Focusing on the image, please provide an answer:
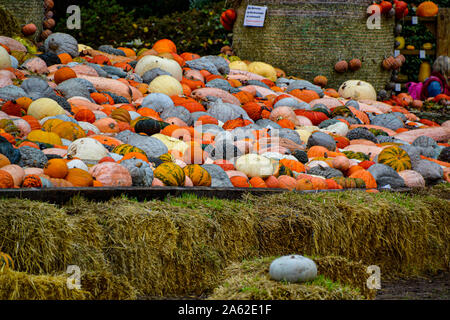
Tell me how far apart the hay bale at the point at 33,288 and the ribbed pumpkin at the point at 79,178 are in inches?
75.2

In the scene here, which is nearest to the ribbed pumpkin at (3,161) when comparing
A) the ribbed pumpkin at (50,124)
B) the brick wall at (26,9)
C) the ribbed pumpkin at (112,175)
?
the ribbed pumpkin at (112,175)

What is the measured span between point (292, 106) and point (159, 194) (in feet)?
16.8

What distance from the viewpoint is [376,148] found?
820 centimetres

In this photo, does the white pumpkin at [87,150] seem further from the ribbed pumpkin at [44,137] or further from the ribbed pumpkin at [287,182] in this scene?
the ribbed pumpkin at [287,182]

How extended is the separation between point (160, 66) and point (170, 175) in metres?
4.85

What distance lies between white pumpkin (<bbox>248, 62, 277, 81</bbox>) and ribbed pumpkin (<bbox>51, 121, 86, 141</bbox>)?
592 cm

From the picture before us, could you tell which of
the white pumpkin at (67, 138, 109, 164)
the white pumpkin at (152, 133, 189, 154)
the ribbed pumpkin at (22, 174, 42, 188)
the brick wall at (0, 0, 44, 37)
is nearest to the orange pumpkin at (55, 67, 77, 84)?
the white pumpkin at (152, 133, 189, 154)

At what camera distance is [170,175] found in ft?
18.6

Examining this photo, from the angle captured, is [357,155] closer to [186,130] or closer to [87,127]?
[186,130]

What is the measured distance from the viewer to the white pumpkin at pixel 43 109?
7185 mm

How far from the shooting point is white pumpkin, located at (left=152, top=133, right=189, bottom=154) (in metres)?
6.82

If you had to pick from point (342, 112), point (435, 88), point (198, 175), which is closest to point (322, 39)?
point (435, 88)

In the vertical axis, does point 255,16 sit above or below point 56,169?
above
